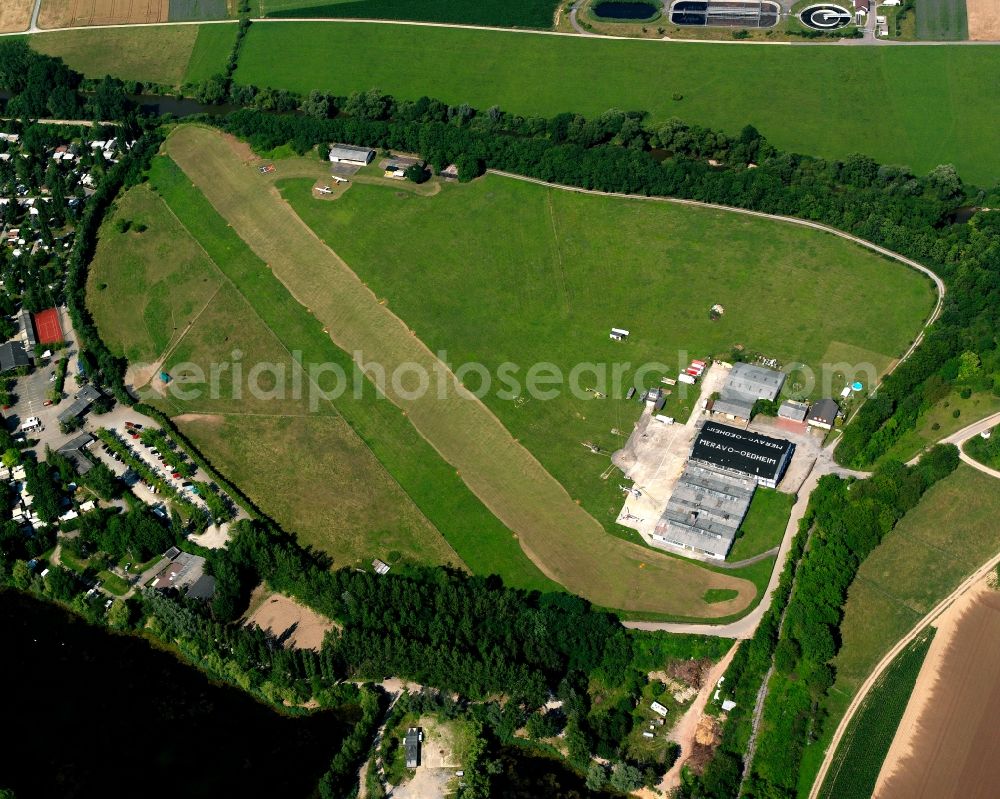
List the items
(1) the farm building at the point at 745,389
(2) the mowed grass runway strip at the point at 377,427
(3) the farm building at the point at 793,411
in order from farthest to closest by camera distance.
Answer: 1. (1) the farm building at the point at 745,389
2. (3) the farm building at the point at 793,411
3. (2) the mowed grass runway strip at the point at 377,427

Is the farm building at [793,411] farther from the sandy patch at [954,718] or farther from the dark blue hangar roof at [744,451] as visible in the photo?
the sandy patch at [954,718]

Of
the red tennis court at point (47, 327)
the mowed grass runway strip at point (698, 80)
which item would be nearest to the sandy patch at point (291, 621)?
the red tennis court at point (47, 327)

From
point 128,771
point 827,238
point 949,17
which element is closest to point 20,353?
point 128,771

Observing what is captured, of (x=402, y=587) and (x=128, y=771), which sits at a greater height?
(x=402, y=587)

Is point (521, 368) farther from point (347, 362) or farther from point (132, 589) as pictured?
point (132, 589)

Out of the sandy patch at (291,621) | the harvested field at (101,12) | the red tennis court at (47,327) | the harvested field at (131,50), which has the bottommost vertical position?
the sandy patch at (291,621)

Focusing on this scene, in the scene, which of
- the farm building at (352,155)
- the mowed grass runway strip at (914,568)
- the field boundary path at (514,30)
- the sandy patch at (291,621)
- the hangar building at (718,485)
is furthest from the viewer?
the field boundary path at (514,30)

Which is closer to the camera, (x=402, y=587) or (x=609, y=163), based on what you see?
Result: (x=402, y=587)

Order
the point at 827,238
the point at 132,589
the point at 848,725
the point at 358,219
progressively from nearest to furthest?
the point at 848,725, the point at 132,589, the point at 827,238, the point at 358,219

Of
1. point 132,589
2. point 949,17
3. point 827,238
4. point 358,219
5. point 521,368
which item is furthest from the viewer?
point 949,17
